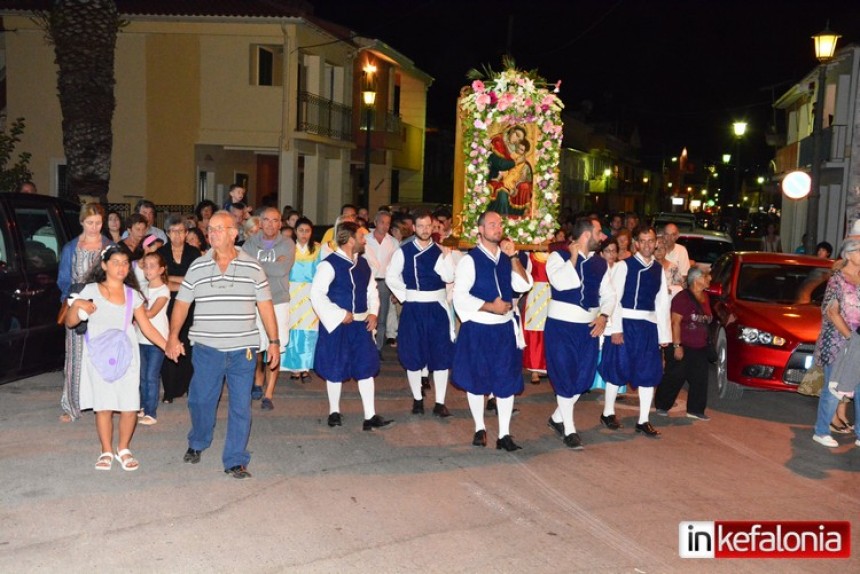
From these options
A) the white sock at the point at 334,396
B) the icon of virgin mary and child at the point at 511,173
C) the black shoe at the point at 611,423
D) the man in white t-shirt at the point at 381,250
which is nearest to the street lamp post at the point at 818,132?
the icon of virgin mary and child at the point at 511,173

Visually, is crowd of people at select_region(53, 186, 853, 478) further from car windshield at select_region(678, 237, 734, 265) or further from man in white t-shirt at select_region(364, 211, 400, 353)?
car windshield at select_region(678, 237, 734, 265)

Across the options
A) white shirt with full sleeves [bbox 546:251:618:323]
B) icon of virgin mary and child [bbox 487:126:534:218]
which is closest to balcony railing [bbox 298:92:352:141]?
icon of virgin mary and child [bbox 487:126:534:218]

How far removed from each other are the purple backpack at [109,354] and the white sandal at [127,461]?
61cm

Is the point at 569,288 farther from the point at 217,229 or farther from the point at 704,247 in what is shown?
the point at 704,247

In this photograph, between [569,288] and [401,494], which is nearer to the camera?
[401,494]

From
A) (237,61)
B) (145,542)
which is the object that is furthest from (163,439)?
(237,61)

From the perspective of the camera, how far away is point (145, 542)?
6.13 meters

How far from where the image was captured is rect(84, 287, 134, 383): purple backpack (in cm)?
754

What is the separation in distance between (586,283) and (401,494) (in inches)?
116

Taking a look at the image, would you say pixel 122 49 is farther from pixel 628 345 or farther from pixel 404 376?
pixel 628 345

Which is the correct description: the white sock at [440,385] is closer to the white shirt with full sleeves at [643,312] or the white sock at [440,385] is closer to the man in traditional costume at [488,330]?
the man in traditional costume at [488,330]

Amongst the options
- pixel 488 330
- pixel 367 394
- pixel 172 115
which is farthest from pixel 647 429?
pixel 172 115

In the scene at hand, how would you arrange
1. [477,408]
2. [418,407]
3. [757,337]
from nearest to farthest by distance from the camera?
[477,408] → [418,407] → [757,337]

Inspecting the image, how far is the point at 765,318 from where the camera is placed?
37.8ft
